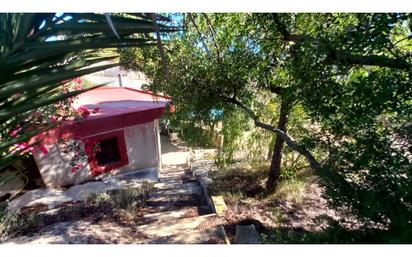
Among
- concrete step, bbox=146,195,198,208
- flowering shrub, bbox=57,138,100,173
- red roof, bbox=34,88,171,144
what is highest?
red roof, bbox=34,88,171,144

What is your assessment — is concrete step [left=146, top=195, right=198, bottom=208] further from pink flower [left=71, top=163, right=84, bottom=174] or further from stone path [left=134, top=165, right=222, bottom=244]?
pink flower [left=71, top=163, right=84, bottom=174]

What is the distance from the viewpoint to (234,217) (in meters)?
3.65

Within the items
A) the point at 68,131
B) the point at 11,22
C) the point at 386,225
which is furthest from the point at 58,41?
the point at 68,131

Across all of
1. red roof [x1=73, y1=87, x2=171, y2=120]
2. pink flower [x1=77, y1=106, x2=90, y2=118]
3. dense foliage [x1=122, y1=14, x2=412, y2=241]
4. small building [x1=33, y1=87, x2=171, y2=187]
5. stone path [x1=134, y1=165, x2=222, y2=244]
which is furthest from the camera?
red roof [x1=73, y1=87, x2=171, y2=120]

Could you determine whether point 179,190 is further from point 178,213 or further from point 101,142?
point 101,142

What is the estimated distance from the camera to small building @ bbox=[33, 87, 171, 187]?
5.35 m

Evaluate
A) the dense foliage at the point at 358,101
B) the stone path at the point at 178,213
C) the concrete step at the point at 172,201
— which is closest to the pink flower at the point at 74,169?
the stone path at the point at 178,213

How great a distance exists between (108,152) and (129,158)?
0.57m

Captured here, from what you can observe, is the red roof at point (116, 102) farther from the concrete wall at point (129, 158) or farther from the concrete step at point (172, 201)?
the concrete step at point (172, 201)

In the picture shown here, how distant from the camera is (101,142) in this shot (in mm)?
6027

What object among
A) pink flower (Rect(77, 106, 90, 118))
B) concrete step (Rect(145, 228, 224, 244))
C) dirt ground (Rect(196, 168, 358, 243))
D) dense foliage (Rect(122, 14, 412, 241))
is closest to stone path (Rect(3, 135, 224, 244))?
concrete step (Rect(145, 228, 224, 244))

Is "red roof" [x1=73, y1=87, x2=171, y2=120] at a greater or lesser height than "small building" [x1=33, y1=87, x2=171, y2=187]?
greater

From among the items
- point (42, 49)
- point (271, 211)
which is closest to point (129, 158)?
point (271, 211)

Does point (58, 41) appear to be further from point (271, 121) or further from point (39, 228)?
point (271, 121)
